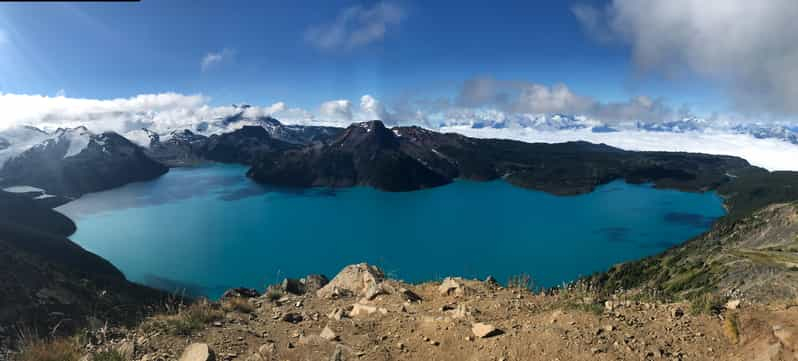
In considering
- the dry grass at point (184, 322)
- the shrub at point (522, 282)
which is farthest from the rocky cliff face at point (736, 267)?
the dry grass at point (184, 322)

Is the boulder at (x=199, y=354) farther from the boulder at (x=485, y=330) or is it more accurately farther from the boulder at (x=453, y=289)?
the boulder at (x=453, y=289)

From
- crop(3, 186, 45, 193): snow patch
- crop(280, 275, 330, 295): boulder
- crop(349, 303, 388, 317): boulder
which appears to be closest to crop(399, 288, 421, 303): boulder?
crop(349, 303, 388, 317): boulder

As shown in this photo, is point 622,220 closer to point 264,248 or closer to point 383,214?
point 383,214

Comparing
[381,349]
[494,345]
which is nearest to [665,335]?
[494,345]

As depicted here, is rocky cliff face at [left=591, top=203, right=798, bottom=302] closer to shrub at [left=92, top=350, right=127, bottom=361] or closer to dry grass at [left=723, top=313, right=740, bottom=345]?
dry grass at [left=723, top=313, right=740, bottom=345]

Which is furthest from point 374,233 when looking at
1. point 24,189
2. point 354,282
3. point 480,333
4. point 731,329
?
point 24,189

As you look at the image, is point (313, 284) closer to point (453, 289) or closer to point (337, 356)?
point (453, 289)
